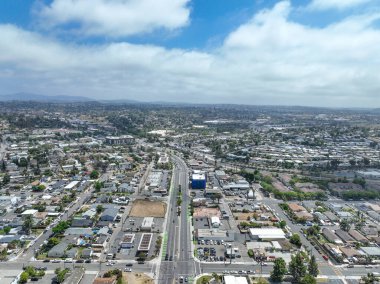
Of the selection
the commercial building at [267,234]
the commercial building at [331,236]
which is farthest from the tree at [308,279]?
the commercial building at [331,236]

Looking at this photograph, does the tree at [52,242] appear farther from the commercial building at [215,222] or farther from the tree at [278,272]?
the tree at [278,272]

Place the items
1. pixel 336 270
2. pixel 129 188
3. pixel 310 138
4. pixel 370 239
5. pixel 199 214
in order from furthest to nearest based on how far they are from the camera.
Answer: pixel 310 138, pixel 129 188, pixel 199 214, pixel 370 239, pixel 336 270

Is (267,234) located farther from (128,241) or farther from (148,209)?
(148,209)

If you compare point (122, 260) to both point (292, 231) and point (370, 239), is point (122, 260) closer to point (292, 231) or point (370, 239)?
point (292, 231)

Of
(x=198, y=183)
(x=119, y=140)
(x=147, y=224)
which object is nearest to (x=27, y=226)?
(x=147, y=224)

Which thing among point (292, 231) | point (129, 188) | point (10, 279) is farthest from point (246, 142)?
point (10, 279)

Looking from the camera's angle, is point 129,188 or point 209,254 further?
point 129,188
